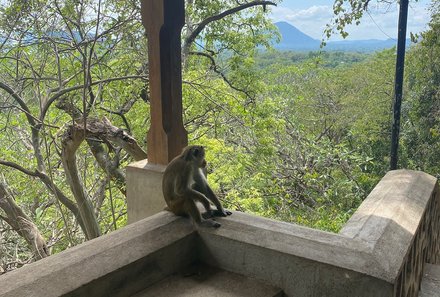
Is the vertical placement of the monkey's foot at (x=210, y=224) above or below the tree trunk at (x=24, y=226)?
above

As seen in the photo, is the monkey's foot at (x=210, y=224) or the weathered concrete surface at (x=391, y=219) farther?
the monkey's foot at (x=210, y=224)

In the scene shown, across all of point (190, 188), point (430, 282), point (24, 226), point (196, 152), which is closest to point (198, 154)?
point (196, 152)

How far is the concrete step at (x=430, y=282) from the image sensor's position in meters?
2.08

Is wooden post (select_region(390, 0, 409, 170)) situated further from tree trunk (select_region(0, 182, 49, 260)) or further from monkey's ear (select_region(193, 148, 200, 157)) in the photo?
tree trunk (select_region(0, 182, 49, 260))

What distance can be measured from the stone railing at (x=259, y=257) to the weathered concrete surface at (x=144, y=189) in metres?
0.48

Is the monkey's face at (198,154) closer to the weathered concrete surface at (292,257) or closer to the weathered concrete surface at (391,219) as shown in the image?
the weathered concrete surface at (292,257)

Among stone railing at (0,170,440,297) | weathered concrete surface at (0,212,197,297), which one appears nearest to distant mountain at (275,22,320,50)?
stone railing at (0,170,440,297)

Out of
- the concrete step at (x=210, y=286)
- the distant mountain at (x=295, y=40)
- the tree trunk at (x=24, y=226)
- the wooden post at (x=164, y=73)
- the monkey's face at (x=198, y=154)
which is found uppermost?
the distant mountain at (x=295, y=40)

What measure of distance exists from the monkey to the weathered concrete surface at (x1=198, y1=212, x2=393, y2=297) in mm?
79

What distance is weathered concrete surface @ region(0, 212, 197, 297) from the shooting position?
1403 millimetres

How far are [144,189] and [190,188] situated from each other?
739 mm

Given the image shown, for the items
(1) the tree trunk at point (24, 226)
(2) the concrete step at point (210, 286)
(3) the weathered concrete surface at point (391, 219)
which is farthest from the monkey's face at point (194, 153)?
(1) the tree trunk at point (24, 226)

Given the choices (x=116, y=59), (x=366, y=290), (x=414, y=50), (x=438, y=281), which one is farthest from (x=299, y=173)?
(x=366, y=290)

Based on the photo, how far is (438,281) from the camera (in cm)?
225
